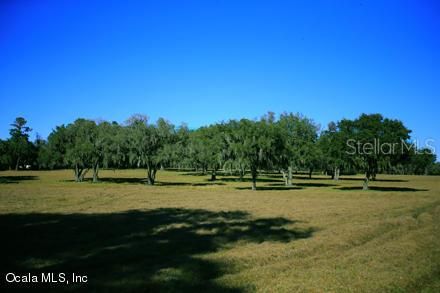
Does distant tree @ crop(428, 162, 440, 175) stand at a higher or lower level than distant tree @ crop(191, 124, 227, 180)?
lower

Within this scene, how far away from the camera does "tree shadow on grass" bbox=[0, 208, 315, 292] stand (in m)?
9.30

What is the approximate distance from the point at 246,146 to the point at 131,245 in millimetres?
34344

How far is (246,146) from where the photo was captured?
47.0m

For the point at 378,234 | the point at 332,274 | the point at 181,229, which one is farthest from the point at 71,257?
the point at 378,234

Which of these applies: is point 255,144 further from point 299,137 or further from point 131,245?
point 131,245

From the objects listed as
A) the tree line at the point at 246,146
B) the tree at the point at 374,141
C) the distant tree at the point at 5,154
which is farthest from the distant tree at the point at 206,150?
the distant tree at the point at 5,154

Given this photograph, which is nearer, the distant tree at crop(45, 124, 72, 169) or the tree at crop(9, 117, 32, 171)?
the distant tree at crop(45, 124, 72, 169)

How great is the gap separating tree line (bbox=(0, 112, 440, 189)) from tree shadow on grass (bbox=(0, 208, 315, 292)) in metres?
26.4

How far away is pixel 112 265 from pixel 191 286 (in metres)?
3.01

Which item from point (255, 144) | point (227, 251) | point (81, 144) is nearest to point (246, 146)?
point (255, 144)

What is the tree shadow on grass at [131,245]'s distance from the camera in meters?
9.30

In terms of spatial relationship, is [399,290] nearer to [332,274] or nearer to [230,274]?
[332,274]

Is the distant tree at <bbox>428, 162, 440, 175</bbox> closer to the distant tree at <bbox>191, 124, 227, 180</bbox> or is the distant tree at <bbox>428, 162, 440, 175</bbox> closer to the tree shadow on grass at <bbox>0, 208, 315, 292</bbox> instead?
the distant tree at <bbox>191, 124, 227, 180</bbox>

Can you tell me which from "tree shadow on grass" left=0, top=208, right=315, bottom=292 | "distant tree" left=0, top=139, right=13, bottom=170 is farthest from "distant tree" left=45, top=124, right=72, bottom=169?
"distant tree" left=0, top=139, right=13, bottom=170
